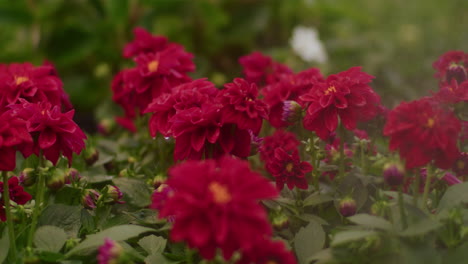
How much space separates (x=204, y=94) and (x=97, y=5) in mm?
1424

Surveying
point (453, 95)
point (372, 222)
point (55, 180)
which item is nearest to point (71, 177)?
point (55, 180)

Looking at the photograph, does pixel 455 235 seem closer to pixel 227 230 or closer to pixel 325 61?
pixel 227 230

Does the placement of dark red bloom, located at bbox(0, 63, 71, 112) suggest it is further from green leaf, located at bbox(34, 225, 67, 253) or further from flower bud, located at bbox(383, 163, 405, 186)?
flower bud, located at bbox(383, 163, 405, 186)

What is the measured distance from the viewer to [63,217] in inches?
37.5

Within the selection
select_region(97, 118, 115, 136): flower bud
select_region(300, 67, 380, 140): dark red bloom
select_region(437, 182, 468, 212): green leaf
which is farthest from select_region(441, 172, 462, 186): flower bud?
select_region(97, 118, 115, 136): flower bud

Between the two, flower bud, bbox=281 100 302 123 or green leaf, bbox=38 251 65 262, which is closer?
green leaf, bbox=38 251 65 262

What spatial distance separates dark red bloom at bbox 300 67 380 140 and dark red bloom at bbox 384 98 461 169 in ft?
0.40

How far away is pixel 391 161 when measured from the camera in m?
0.76

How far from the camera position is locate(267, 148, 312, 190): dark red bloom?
0.93 m

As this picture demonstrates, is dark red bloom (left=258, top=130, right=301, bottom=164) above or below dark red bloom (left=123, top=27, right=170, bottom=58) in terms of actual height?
below

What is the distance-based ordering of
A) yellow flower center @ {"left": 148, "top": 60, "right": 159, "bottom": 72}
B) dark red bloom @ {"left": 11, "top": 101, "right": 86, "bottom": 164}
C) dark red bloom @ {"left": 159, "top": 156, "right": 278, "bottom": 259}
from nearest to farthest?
dark red bloom @ {"left": 159, "top": 156, "right": 278, "bottom": 259}
dark red bloom @ {"left": 11, "top": 101, "right": 86, "bottom": 164}
yellow flower center @ {"left": 148, "top": 60, "right": 159, "bottom": 72}

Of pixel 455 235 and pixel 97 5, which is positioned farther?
pixel 97 5

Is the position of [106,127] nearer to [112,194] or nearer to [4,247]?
[112,194]

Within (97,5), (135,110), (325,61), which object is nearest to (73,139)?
(135,110)
